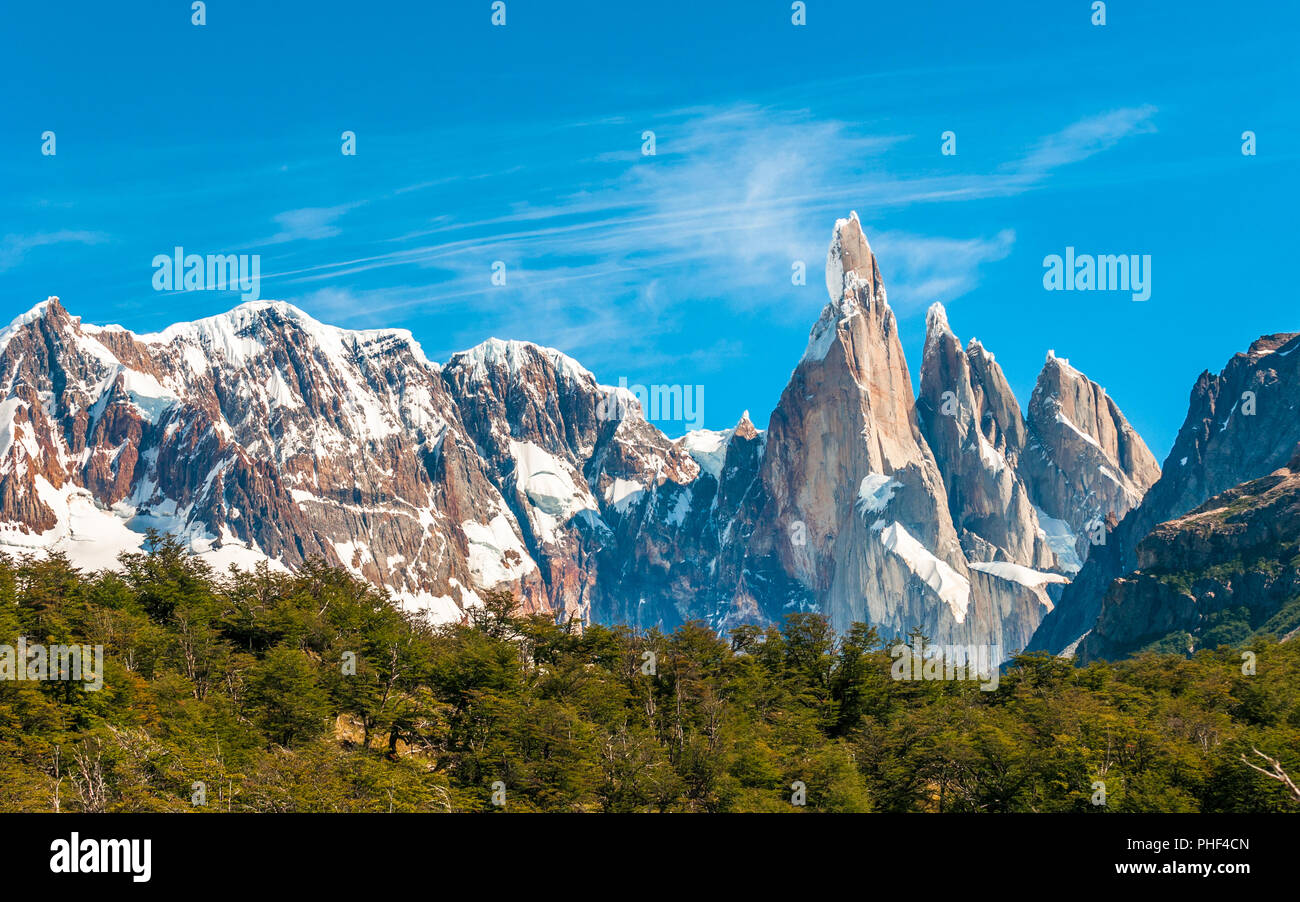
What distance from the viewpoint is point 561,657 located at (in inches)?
3479

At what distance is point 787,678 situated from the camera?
3834 inches

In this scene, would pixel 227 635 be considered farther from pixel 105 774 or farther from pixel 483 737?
pixel 105 774

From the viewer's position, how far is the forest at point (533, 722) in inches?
2223

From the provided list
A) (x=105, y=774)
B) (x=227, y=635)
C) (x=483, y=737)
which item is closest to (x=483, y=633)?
(x=227, y=635)

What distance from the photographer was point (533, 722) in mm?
67250

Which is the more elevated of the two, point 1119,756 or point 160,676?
point 160,676

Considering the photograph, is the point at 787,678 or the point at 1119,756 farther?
the point at 787,678

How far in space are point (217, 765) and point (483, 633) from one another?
145ft

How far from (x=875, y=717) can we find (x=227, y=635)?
50.9 meters

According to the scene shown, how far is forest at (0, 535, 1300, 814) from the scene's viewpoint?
56.5m
